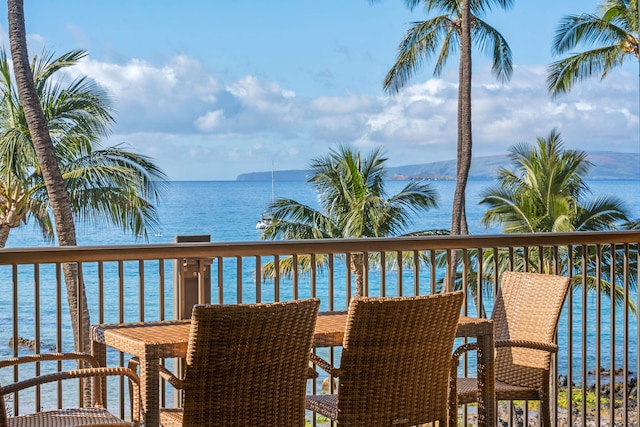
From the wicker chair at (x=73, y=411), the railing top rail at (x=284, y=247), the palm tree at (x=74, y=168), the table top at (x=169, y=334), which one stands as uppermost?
the palm tree at (x=74, y=168)

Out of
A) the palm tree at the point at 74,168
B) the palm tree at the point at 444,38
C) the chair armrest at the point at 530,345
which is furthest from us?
the palm tree at the point at 444,38

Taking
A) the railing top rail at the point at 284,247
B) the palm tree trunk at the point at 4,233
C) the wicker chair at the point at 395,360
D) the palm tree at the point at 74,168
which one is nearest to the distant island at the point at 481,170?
the palm tree at the point at 74,168

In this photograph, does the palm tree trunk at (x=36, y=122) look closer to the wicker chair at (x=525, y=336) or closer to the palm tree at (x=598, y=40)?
the wicker chair at (x=525, y=336)

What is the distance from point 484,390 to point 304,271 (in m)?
20.8

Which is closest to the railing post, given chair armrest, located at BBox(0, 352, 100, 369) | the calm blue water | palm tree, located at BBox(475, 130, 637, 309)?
chair armrest, located at BBox(0, 352, 100, 369)

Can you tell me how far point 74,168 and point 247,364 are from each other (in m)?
16.8

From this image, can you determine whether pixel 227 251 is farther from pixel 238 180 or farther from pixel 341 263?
pixel 238 180

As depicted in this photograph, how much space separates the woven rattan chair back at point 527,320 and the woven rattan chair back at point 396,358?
688mm

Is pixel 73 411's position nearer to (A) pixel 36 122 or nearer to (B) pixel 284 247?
(B) pixel 284 247

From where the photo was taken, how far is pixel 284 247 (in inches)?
158

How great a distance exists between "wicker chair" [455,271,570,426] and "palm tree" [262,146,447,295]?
17.0m

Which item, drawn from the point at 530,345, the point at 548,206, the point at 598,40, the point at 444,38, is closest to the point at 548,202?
the point at 548,206

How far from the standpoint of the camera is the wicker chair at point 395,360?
2.97 m

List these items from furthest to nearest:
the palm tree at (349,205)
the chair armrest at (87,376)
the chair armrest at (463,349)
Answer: the palm tree at (349,205), the chair armrest at (463,349), the chair armrest at (87,376)
